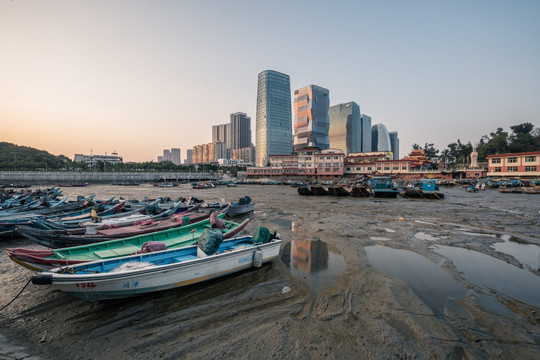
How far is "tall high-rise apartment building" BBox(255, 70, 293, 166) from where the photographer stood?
152 m

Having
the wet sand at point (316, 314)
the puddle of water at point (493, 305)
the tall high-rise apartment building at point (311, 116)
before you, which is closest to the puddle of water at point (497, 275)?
the wet sand at point (316, 314)

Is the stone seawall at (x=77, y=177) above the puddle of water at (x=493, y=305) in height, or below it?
above

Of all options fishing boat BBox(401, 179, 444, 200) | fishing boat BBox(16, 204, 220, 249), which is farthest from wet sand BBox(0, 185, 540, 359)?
fishing boat BBox(401, 179, 444, 200)

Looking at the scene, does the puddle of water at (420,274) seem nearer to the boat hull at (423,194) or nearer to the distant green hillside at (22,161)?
the boat hull at (423,194)

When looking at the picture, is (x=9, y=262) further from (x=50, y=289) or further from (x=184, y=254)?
(x=184, y=254)

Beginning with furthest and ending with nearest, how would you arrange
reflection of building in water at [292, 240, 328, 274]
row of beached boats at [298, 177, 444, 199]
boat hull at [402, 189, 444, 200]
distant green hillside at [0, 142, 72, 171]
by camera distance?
distant green hillside at [0, 142, 72, 171], row of beached boats at [298, 177, 444, 199], boat hull at [402, 189, 444, 200], reflection of building in water at [292, 240, 328, 274]

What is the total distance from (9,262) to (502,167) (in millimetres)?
89001

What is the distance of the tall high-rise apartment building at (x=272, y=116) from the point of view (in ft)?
500

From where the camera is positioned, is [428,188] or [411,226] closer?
[411,226]

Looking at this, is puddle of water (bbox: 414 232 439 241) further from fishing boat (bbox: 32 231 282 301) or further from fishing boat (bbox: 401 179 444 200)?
fishing boat (bbox: 401 179 444 200)

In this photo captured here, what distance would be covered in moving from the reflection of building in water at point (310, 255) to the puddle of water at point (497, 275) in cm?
518

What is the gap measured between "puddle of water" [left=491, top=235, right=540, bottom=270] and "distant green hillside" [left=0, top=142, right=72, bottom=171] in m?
117

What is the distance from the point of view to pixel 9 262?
9930mm

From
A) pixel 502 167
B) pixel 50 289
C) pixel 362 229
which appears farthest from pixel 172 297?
pixel 502 167
